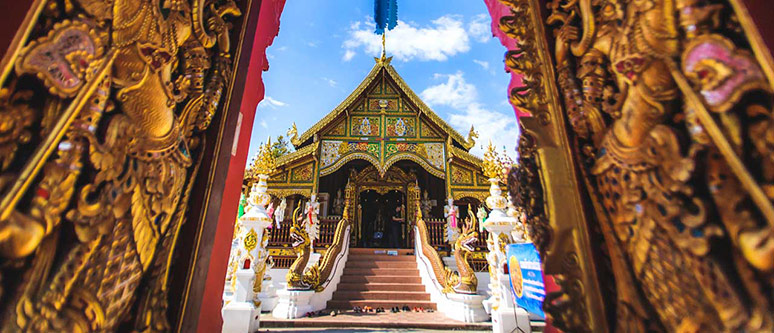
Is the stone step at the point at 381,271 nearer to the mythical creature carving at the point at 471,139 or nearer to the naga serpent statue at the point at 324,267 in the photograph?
the naga serpent statue at the point at 324,267

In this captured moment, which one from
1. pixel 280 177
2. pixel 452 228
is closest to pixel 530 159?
pixel 452 228

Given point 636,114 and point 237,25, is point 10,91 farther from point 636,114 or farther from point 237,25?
point 636,114

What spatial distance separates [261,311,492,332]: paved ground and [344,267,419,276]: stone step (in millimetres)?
2162

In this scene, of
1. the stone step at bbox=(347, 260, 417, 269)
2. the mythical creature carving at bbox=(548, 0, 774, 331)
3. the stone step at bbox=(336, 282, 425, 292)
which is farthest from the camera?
the stone step at bbox=(347, 260, 417, 269)

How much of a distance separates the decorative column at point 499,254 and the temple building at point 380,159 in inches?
205

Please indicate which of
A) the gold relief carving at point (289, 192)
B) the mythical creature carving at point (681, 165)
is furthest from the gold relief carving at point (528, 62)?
the gold relief carving at point (289, 192)

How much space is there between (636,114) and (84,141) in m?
1.53

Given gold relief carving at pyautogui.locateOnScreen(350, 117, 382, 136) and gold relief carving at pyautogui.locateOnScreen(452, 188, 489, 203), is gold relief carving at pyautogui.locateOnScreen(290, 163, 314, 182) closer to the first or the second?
gold relief carving at pyautogui.locateOnScreen(350, 117, 382, 136)

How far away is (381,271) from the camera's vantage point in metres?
7.63

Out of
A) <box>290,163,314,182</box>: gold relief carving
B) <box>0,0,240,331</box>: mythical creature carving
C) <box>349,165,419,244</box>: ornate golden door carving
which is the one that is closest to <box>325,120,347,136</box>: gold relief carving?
<box>290,163,314,182</box>: gold relief carving

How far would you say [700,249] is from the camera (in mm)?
668

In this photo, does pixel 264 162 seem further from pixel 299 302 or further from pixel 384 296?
pixel 384 296

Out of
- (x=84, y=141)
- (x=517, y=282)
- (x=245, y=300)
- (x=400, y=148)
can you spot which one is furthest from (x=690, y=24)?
(x=400, y=148)

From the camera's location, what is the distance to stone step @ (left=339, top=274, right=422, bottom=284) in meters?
7.13
